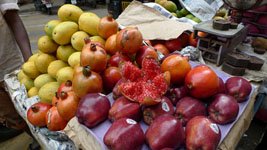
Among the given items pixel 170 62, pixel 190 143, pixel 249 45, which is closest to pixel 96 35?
pixel 170 62

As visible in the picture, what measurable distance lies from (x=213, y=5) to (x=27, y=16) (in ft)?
35.3

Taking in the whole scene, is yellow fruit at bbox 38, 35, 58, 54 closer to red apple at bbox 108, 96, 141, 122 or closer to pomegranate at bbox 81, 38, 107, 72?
pomegranate at bbox 81, 38, 107, 72

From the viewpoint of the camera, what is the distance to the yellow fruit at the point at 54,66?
1.64 m

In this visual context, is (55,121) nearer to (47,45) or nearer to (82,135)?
(82,135)

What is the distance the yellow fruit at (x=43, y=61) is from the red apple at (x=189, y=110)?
4.77 feet

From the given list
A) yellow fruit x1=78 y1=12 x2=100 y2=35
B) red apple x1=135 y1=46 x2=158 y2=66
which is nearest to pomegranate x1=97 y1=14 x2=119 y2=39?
yellow fruit x1=78 y1=12 x2=100 y2=35

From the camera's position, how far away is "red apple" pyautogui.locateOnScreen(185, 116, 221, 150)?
2.63 feet

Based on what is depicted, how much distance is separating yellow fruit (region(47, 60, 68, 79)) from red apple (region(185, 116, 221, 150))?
4.45 feet

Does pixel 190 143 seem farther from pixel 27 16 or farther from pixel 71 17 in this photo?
pixel 27 16

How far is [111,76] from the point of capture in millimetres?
1255

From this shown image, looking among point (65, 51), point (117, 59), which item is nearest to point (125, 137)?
point (117, 59)

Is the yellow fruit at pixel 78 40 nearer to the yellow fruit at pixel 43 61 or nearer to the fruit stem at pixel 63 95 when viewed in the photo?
A: the yellow fruit at pixel 43 61

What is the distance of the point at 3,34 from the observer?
2.01 meters

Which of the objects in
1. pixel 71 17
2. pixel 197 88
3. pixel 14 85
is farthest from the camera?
pixel 14 85
